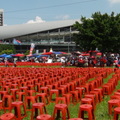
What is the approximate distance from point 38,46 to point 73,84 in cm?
6973

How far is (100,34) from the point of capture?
83.7 ft

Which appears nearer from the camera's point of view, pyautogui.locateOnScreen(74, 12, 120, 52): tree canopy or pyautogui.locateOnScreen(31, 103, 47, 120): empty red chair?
pyautogui.locateOnScreen(31, 103, 47, 120): empty red chair

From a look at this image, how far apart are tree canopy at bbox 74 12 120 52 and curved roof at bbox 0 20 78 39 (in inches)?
1960

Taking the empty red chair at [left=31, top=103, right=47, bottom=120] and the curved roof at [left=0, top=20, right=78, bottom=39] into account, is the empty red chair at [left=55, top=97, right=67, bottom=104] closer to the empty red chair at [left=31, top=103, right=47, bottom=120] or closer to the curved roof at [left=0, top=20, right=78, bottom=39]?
the empty red chair at [left=31, top=103, right=47, bottom=120]

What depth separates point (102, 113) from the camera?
6.15 m

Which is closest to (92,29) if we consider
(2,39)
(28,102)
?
(28,102)

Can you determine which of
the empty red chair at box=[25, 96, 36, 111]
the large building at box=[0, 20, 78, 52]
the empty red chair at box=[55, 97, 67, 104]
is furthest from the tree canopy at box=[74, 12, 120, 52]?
the large building at box=[0, 20, 78, 52]

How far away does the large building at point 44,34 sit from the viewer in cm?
7719

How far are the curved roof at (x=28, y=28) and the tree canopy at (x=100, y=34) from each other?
4979cm

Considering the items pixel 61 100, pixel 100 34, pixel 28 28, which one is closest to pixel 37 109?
pixel 61 100

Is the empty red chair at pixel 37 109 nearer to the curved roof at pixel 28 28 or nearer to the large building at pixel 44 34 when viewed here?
the large building at pixel 44 34

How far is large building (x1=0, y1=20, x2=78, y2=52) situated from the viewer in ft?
253

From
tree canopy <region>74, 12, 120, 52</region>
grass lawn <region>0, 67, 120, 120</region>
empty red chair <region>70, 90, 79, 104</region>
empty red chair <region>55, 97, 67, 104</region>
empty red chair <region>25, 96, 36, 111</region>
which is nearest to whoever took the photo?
grass lawn <region>0, 67, 120, 120</region>

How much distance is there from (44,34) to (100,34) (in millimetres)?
57817
